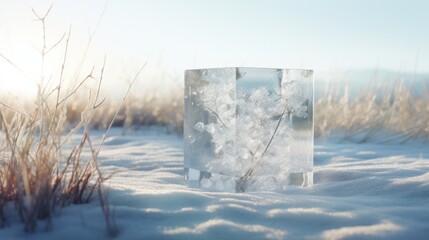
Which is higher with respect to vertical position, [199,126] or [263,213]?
[199,126]

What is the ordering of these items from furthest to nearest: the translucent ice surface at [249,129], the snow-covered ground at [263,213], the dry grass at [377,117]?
1. the dry grass at [377,117]
2. the translucent ice surface at [249,129]
3. the snow-covered ground at [263,213]

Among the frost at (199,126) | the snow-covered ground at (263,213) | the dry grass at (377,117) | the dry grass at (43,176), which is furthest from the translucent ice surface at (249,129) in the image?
the dry grass at (377,117)

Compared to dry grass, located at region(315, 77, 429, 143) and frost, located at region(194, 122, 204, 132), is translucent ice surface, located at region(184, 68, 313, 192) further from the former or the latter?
dry grass, located at region(315, 77, 429, 143)

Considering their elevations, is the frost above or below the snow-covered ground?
above

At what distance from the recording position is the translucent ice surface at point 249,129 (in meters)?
2.19

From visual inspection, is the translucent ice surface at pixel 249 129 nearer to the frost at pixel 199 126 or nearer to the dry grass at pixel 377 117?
the frost at pixel 199 126

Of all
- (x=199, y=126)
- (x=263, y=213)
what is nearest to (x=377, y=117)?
(x=199, y=126)

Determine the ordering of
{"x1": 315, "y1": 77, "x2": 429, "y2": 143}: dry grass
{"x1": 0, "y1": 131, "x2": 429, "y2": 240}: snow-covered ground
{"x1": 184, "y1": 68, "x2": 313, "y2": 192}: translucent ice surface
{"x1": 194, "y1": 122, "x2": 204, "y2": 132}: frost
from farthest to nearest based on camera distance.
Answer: {"x1": 315, "y1": 77, "x2": 429, "y2": 143}: dry grass → {"x1": 194, "y1": 122, "x2": 204, "y2": 132}: frost → {"x1": 184, "y1": 68, "x2": 313, "y2": 192}: translucent ice surface → {"x1": 0, "y1": 131, "x2": 429, "y2": 240}: snow-covered ground

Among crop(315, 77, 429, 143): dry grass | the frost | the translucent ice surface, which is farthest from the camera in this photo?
crop(315, 77, 429, 143): dry grass

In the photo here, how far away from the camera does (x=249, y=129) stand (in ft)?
7.24

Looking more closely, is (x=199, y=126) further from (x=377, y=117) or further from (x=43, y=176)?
(x=377, y=117)

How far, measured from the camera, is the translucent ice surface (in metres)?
2.19

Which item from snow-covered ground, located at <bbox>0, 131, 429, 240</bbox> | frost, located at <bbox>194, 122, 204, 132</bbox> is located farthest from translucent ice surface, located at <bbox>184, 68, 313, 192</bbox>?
snow-covered ground, located at <bbox>0, 131, 429, 240</bbox>

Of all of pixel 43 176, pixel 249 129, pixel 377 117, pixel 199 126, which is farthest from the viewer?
pixel 377 117
